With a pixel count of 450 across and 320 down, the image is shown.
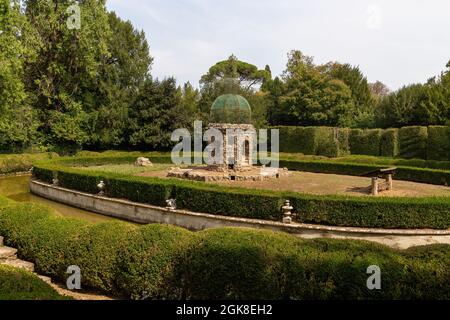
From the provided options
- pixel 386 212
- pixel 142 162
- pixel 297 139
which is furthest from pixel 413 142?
pixel 142 162

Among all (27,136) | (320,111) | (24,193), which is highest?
(320,111)

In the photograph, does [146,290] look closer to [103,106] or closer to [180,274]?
[180,274]

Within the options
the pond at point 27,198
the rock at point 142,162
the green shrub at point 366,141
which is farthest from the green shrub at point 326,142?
the pond at point 27,198

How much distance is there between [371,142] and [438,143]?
6.40 metres

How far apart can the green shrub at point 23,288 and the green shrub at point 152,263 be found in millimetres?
2006

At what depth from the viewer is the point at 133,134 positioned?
42.2m

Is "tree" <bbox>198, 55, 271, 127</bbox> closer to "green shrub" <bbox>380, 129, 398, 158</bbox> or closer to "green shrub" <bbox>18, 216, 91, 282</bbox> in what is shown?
"green shrub" <bbox>380, 129, 398, 158</bbox>

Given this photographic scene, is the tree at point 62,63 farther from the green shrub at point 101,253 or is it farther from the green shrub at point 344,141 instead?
the green shrub at point 101,253

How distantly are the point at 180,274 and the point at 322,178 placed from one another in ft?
70.6

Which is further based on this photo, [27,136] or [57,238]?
[27,136]

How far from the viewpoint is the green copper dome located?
94.0 feet

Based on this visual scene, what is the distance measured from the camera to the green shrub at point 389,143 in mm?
36188
